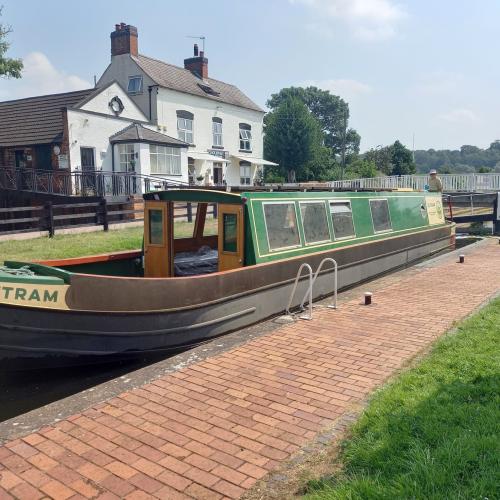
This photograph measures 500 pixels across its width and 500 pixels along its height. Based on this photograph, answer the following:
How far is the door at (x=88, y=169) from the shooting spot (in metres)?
21.9

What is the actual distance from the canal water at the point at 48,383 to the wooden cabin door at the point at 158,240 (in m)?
2.03

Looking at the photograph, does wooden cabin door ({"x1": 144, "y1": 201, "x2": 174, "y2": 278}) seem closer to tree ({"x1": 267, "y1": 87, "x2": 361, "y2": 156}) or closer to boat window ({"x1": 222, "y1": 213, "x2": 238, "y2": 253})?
boat window ({"x1": 222, "y1": 213, "x2": 238, "y2": 253})

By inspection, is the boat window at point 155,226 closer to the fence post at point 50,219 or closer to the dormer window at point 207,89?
the fence post at point 50,219

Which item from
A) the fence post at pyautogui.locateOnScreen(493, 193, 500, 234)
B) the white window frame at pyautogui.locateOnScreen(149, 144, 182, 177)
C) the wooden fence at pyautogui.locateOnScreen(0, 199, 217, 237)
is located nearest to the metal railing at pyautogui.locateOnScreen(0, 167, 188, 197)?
the wooden fence at pyautogui.locateOnScreen(0, 199, 217, 237)

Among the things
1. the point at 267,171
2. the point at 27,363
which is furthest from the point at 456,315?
the point at 267,171

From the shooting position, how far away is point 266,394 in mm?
4582

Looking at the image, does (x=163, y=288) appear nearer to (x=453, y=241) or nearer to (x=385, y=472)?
(x=385, y=472)

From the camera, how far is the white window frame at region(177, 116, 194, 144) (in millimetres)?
31000

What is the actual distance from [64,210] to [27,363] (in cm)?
1492

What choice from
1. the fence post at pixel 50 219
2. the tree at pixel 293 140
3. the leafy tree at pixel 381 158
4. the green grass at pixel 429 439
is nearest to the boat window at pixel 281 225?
the green grass at pixel 429 439

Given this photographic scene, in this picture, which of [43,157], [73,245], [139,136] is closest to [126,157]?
[139,136]

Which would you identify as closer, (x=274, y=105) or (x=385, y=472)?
(x=385, y=472)

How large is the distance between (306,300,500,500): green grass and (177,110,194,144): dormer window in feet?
91.9

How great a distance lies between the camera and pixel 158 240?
804 centimetres
